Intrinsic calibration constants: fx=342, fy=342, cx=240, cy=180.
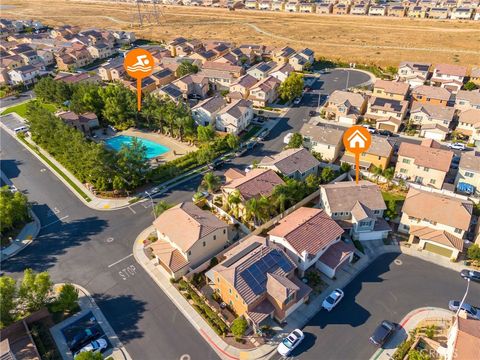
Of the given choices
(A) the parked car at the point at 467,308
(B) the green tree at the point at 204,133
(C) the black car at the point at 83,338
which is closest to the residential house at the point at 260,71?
(B) the green tree at the point at 204,133

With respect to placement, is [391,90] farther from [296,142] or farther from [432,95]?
[296,142]

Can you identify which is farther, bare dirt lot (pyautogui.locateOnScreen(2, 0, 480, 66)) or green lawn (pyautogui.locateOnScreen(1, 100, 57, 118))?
bare dirt lot (pyautogui.locateOnScreen(2, 0, 480, 66))

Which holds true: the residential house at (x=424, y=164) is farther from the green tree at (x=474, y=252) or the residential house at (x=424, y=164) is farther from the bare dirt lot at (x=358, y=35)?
the bare dirt lot at (x=358, y=35)

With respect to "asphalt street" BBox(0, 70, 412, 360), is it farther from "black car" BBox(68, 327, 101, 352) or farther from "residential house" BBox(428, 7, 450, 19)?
"residential house" BBox(428, 7, 450, 19)

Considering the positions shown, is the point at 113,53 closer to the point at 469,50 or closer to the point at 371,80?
the point at 371,80

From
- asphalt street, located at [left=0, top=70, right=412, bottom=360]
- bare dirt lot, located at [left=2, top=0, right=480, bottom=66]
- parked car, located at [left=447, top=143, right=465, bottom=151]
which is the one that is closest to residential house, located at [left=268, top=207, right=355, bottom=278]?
asphalt street, located at [left=0, top=70, right=412, bottom=360]
